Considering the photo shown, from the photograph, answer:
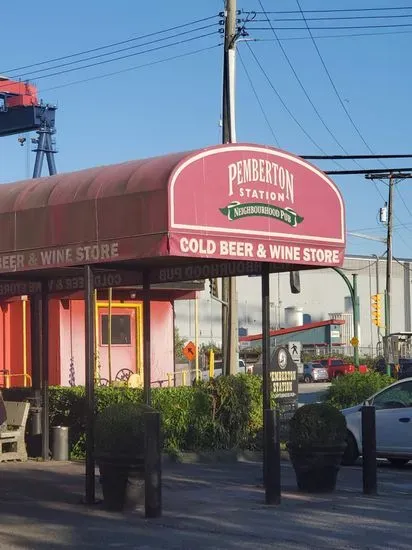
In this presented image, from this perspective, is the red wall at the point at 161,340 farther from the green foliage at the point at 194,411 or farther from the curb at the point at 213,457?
the curb at the point at 213,457

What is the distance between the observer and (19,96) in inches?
1887

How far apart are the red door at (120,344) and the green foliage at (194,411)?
5924 mm

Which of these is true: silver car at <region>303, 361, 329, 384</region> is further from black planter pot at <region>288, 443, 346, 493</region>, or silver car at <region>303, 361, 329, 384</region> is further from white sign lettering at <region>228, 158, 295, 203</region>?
white sign lettering at <region>228, 158, 295, 203</region>

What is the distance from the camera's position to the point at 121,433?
11086 mm

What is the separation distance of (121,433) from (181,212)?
2.51 m

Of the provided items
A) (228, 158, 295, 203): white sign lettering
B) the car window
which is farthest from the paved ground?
(228, 158, 295, 203): white sign lettering

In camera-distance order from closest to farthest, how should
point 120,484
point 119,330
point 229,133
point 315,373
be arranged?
1. point 120,484
2. point 229,133
3. point 119,330
4. point 315,373

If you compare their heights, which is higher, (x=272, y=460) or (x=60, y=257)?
(x=60, y=257)

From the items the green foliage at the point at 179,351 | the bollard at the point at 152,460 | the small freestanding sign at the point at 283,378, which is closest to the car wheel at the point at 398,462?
the small freestanding sign at the point at 283,378

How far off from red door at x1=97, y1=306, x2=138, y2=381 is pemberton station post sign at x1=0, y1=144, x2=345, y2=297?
9746mm

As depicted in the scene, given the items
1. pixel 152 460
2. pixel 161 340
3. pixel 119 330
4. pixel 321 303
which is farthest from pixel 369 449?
pixel 321 303

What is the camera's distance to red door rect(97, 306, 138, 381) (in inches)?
923

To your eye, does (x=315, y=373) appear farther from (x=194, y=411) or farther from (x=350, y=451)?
(x=194, y=411)

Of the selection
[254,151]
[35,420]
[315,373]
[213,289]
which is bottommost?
[315,373]
